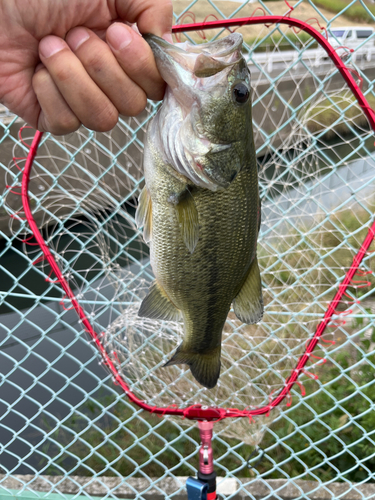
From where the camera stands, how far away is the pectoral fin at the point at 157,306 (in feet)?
4.21

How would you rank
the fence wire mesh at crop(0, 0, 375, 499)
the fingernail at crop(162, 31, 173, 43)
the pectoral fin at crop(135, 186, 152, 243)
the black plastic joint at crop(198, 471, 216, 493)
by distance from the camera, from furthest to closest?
1. the fence wire mesh at crop(0, 0, 375, 499)
2. the black plastic joint at crop(198, 471, 216, 493)
3. the pectoral fin at crop(135, 186, 152, 243)
4. the fingernail at crop(162, 31, 173, 43)

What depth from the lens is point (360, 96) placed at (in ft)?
4.98

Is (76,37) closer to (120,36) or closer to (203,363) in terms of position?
(120,36)

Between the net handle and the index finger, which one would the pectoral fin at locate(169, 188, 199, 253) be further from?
the net handle

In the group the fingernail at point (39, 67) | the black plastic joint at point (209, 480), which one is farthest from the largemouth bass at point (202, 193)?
the black plastic joint at point (209, 480)

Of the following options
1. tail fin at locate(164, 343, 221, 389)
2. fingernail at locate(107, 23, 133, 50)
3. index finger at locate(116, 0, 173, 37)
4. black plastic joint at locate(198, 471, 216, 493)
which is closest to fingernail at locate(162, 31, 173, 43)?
index finger at locate(116, 0, 173, 37)

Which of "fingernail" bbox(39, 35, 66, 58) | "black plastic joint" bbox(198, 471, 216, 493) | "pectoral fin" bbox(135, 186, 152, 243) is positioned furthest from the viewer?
"black plastic joint" bbox(198, 471, 216, 493)

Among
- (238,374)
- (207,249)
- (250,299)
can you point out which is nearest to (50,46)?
(207,249)

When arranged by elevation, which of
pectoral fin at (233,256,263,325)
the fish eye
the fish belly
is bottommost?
pectoral fin at (233,256,263,325)

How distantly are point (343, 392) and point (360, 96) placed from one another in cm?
199

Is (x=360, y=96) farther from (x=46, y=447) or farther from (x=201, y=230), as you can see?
(x=46, y=447)

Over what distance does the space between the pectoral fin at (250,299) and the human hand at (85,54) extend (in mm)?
608

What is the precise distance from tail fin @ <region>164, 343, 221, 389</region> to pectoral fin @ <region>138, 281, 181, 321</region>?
15cm

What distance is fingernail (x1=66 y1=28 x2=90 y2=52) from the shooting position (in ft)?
3.21
